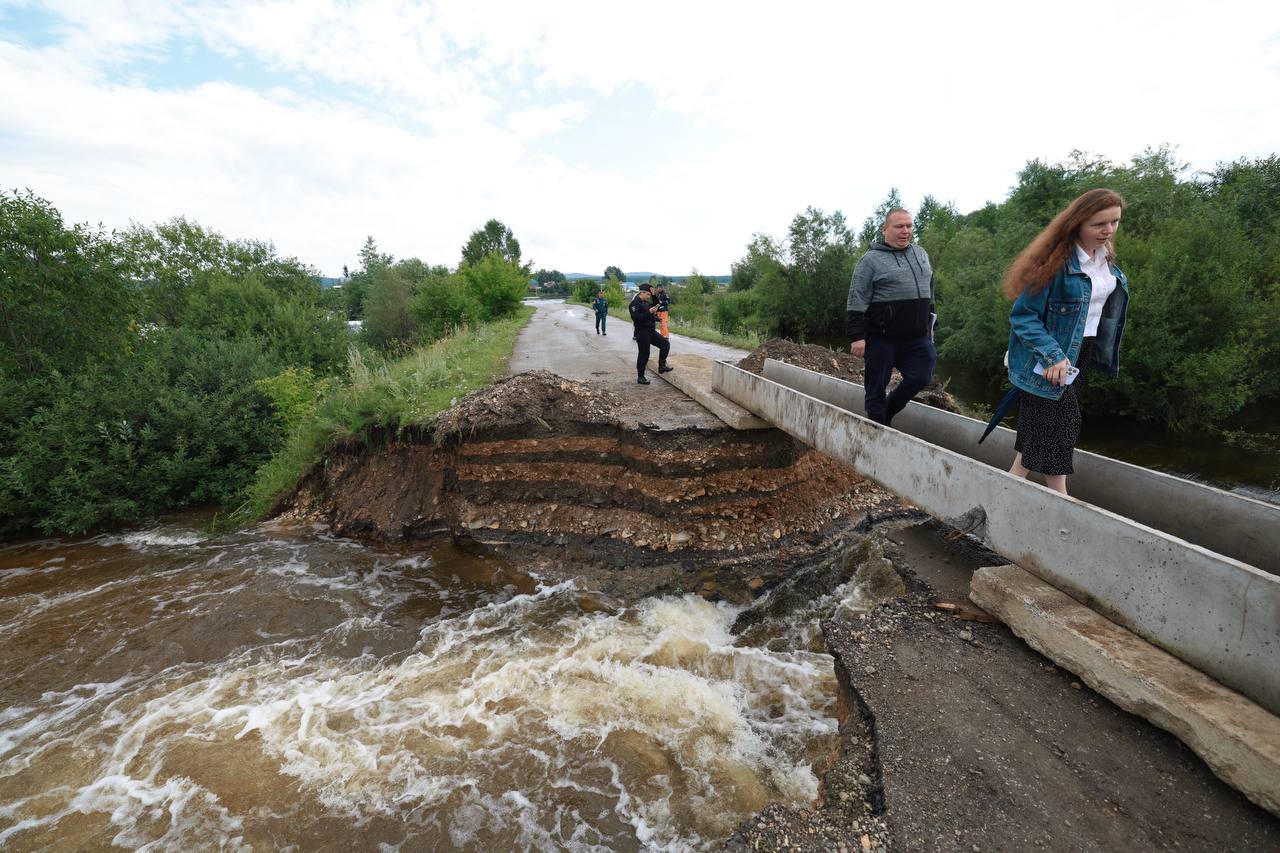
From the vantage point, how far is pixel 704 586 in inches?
229

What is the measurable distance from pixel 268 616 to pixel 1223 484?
50.9ft

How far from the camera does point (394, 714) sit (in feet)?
13.9

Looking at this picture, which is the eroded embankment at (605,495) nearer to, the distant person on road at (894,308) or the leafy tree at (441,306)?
the distant person on road at (894,308)

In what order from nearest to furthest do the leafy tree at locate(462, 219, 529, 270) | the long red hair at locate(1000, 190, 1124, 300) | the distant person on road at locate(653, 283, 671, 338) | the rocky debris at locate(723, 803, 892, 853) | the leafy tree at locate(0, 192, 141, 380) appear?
the rocky debris at locate(723, 803, 892, 853)
the long red hair at locate(1000, 190, 1124, 300)
the distant person on road at locate(653, 283, 671, 338)
the leafy tree at locate(0, 192, 141, 380)
the leafy tree at locate(462, 219, 529, 270)

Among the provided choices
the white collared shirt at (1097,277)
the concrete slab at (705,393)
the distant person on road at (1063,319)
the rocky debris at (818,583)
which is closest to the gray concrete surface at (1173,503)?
the distant person on road at (1063,319)

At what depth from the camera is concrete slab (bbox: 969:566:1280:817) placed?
1.90 metres

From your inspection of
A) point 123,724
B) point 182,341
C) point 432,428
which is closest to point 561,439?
point 432,428

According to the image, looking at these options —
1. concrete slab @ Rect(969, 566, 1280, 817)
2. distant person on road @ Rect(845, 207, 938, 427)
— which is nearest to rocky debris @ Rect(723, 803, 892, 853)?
concrete slab @ Rect(969, 566, 1280, 817)

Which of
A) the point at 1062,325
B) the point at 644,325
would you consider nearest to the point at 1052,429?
the point at 1062,325

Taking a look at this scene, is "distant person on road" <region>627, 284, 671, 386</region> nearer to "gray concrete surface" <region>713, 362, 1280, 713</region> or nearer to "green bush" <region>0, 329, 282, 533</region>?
"gray concrete surface" <region>713, 362, 1280, 713</region>

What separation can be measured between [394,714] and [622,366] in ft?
28.3

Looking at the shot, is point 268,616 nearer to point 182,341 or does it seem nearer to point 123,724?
point 123,724

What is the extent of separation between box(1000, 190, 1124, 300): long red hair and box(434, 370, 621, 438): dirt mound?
494 centimetres

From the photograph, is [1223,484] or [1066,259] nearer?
[1066,259]
